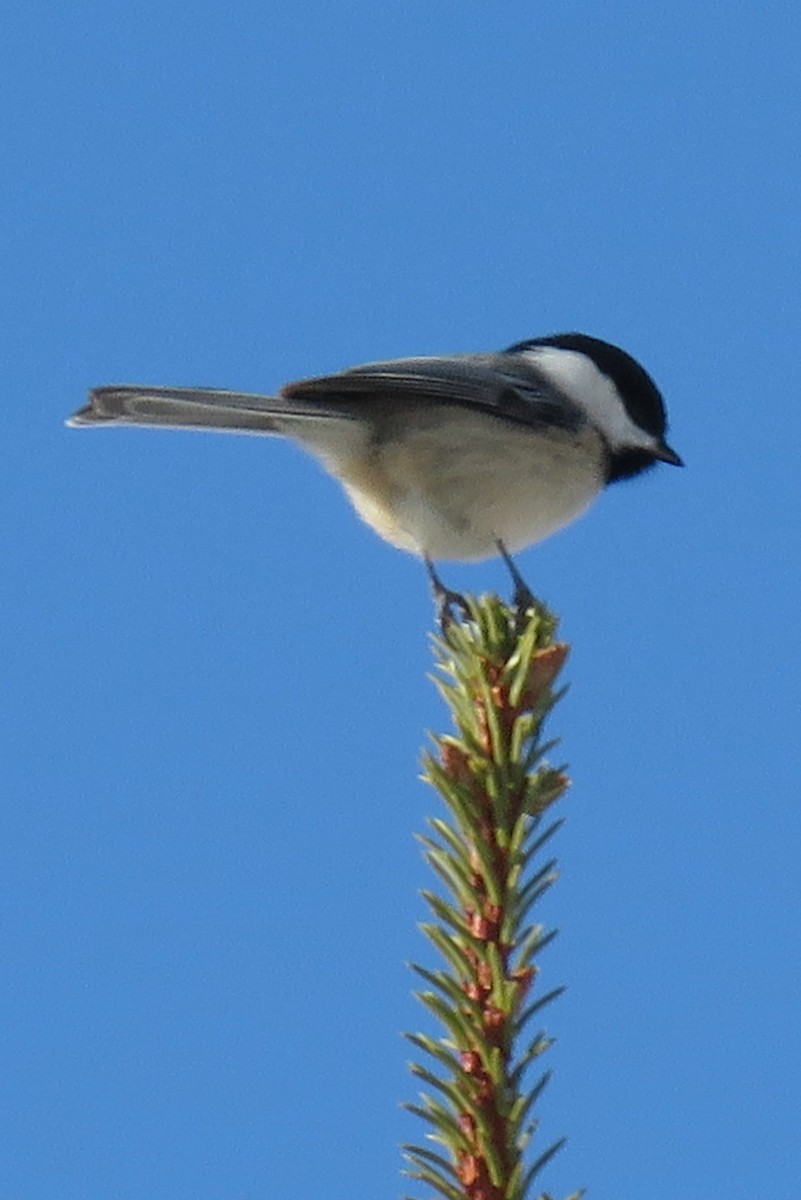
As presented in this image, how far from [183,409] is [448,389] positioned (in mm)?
686

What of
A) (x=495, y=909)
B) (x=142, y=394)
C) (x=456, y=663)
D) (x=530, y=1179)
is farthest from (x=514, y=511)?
(x=530, y=1179)

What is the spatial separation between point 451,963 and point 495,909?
0.07m

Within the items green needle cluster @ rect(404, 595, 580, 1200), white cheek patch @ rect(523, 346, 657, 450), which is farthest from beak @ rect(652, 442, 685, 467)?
green needle cluster @ rect(404, 595, 580, 1200)

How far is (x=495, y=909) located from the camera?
4.53ft

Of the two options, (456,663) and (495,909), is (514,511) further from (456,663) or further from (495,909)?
(495,909)

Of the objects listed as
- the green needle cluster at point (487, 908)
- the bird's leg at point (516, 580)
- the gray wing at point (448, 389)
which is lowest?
the green needle cluster at point (487, 908)

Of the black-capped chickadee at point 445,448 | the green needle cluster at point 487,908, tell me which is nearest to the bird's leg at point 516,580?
the black-capped chickadee at point 445,448

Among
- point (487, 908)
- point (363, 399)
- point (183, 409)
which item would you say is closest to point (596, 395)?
point (363, 399)

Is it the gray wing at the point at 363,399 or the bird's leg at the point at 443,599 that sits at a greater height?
the gray wing at the point at 363,399

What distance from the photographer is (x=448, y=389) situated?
11.7 feet

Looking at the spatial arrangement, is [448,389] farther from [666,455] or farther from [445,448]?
[666,455]

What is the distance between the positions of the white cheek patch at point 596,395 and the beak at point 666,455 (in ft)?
0.05

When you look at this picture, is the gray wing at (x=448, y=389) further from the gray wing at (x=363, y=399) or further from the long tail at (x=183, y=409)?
the long tail at (x=183, y=409)

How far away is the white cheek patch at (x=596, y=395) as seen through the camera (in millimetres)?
3967
